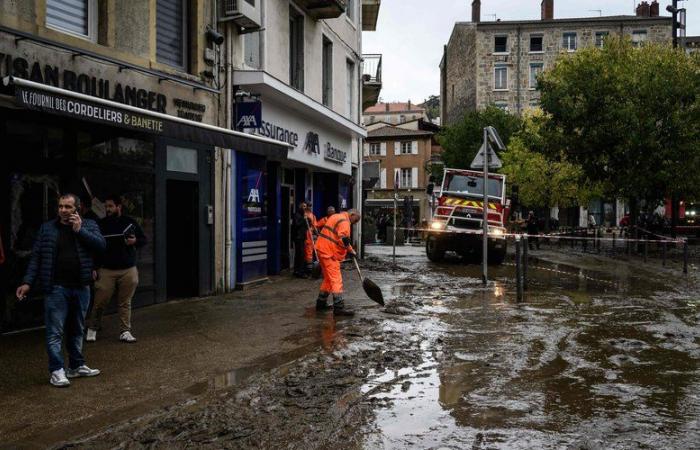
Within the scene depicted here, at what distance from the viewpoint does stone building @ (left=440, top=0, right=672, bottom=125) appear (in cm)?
5434

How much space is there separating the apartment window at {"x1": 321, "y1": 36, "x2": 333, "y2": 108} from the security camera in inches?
299

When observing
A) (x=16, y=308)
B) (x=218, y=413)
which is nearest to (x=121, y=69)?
(x=16, y=308)

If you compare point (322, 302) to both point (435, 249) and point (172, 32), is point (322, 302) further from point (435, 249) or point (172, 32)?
point (435, 249)

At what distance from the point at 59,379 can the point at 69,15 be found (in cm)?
554

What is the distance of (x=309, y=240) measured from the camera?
49.1ft

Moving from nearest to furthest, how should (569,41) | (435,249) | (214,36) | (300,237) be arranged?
1. (214,36)
2. (300,237)
3. (435,249)
4. (569,41)

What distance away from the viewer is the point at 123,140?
9570 mm

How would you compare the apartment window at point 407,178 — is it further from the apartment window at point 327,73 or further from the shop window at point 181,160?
the shop window at point 181,160

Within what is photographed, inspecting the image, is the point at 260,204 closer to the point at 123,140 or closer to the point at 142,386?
the point at 123,140

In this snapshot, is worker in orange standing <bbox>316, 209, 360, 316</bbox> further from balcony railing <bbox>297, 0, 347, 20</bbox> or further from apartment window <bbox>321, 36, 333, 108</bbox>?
apartment window <bbox>321, 36, 333, 108</bbox>

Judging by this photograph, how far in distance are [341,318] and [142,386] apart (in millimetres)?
4020

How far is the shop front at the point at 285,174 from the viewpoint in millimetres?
12891

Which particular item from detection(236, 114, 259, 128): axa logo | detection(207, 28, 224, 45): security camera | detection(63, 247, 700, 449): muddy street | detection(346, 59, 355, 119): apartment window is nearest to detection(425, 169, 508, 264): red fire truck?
detection(346, 59, 355, 119): apartment window

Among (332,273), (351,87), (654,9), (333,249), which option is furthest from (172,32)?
(654,9)
